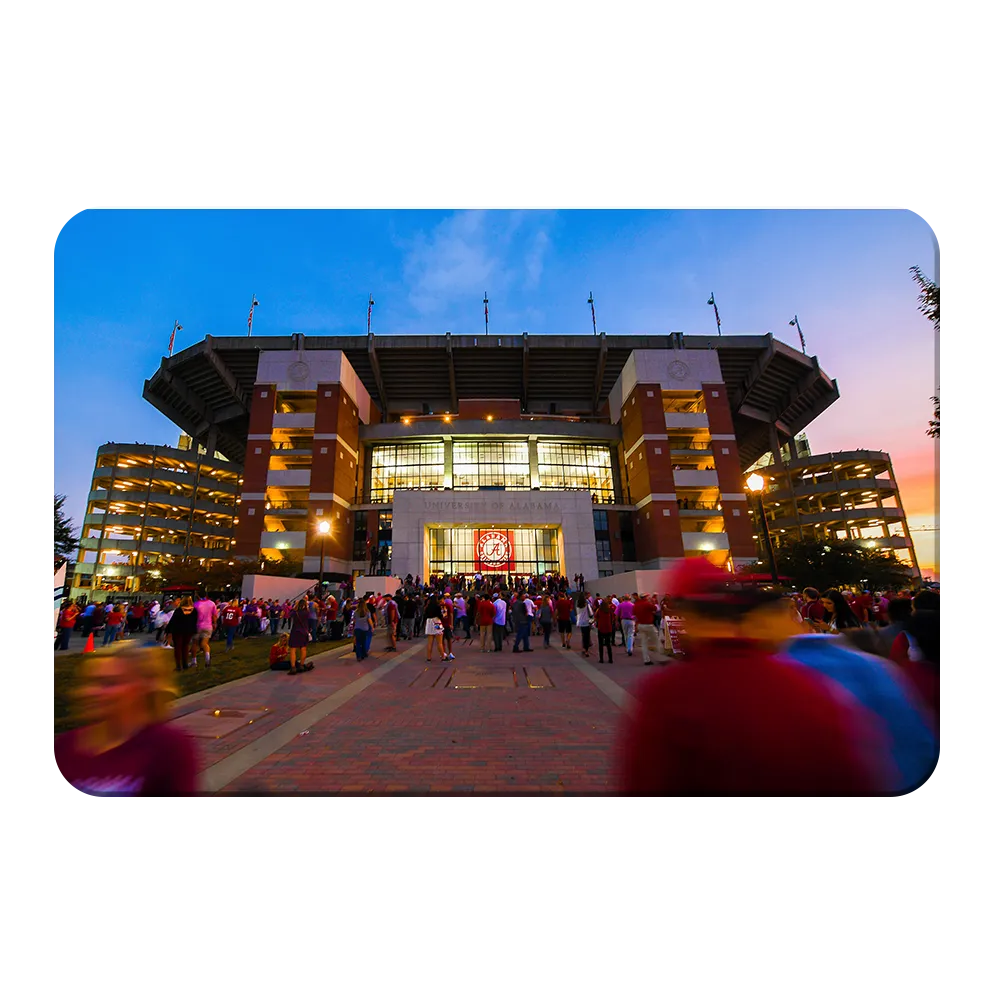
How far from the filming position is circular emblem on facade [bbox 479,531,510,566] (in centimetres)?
4064

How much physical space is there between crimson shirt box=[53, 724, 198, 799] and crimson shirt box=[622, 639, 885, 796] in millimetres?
1721

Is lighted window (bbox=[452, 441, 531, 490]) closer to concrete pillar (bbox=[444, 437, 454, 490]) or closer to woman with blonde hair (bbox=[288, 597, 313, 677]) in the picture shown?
concrete pillar (bbox=[444, 437, 454, 490])

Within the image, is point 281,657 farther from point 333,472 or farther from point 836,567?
point 836,567

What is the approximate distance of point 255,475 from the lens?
140 ft

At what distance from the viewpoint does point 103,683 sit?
85.7 inches

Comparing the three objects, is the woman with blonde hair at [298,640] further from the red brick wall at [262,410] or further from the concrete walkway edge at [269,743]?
the red brick wall at [262,410]

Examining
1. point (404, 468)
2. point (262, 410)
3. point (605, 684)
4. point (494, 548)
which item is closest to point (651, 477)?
point (494, 548)

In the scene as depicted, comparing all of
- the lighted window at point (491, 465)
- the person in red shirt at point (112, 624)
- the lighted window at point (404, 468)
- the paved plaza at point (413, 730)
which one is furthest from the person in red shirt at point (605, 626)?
the lighted window at point (404, 468)

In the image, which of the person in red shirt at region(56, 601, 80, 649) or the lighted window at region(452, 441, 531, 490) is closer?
the person in red shirt at region(56, 601, 80, 649)

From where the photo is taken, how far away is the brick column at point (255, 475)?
40.2 metres

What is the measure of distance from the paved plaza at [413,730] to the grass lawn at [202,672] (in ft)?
2.39

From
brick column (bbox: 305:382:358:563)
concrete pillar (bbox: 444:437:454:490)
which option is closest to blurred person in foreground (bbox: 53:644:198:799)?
brick column (bbox: 305:382:358:563)

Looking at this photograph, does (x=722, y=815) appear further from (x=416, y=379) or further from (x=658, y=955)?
(x=416, y=379)
